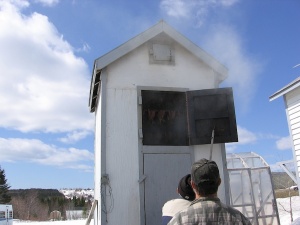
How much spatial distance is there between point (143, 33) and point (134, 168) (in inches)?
121

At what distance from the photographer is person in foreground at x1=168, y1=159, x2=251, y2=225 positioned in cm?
217

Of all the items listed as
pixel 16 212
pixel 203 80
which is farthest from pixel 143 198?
pixel 16 212

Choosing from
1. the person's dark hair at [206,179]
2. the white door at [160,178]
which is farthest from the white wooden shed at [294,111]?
the person's dark hair at [206,179]

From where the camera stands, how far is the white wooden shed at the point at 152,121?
670 centimetres

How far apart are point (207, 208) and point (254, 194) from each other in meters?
8.07

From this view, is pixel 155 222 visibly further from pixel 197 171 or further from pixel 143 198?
pixel 197 171

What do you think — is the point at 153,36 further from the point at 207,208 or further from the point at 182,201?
the point at 207,208

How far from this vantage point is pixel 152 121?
7219mm

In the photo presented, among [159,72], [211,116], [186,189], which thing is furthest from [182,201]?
[159,72]

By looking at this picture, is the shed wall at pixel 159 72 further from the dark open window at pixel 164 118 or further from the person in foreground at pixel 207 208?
the person in foreground at pixel 207 208

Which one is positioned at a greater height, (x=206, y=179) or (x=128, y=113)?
(x=128, y=113)

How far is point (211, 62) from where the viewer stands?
7734mm

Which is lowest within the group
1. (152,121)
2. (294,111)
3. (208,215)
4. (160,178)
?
(208,215)

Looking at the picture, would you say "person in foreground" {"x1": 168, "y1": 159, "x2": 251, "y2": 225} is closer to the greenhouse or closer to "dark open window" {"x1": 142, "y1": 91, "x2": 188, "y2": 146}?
"dark open window" {"x1": 142, "y1": 91, "x2": 188, "y2": 146}
